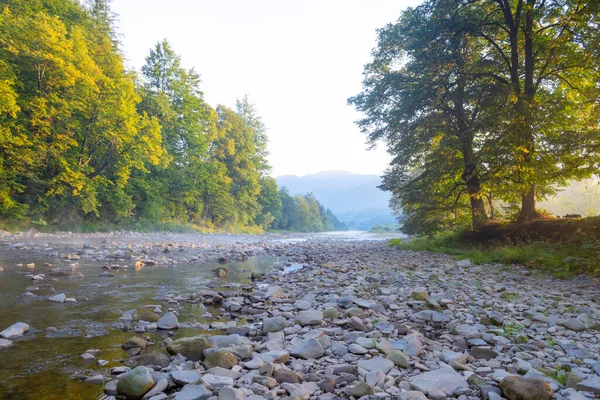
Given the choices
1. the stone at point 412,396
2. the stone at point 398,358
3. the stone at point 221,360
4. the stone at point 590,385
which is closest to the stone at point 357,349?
the stone at point 398,358

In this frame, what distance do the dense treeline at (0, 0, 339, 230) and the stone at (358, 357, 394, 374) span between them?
18.8 metres

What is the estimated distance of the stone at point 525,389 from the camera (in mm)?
2287

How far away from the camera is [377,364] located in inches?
116

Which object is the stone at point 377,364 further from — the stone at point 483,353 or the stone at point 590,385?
the stone at point 590,385

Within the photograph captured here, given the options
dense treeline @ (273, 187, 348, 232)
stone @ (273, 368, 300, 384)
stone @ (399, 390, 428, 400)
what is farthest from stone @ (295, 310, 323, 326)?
dense treeline @ (273, 187, 348, 232)

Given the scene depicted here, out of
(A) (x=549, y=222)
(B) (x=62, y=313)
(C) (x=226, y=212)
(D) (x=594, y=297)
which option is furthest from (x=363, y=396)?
(C) (x=226, y=212)

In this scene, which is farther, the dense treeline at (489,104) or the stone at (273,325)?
the dense treeline at (489,104)

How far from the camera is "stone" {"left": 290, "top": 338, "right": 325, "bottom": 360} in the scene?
10.8 ft

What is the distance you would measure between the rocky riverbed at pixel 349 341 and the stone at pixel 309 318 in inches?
0.6

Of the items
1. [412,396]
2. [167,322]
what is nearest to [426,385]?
[412,396]

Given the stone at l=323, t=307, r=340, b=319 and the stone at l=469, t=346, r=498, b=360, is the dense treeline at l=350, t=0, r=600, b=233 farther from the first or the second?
the stone at l=323, t=307, r=340, b=319

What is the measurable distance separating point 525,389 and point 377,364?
3.80ft

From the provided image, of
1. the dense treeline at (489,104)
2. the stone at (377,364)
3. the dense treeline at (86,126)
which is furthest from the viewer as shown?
the dense treeline at (86,126)

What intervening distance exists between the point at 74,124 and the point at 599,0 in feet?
74.7
